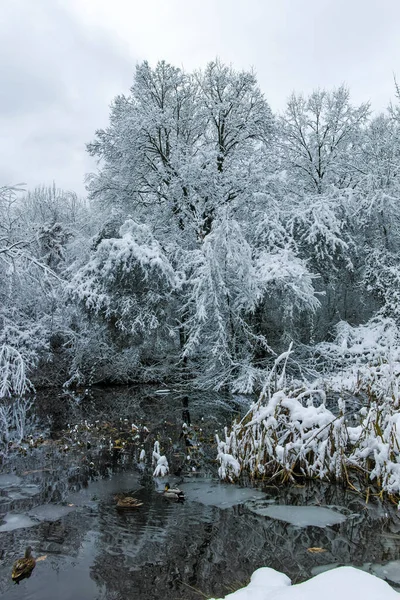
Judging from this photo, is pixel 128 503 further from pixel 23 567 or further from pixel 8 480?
pixel 8 480

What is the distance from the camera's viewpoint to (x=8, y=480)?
213 inches

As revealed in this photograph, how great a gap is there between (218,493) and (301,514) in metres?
1.01

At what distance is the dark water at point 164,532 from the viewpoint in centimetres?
309

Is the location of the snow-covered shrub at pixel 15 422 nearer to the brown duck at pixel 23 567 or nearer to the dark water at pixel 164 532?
the dark water at pixel 164 532

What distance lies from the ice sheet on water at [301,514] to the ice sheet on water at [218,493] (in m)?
0.21

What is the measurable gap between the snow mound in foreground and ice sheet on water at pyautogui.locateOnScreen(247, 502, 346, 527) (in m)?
1.26

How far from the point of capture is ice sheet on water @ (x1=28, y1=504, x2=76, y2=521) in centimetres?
423

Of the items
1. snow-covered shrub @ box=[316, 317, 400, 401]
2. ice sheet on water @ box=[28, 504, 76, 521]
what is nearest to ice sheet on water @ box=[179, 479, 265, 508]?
ice sheet on water @ box=[28, 504, 76, 521]

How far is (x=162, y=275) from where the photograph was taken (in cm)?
1244

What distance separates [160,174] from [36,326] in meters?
6.44

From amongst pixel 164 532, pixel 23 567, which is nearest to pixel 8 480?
pixel 23 567

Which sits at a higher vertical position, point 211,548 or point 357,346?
point 357,346

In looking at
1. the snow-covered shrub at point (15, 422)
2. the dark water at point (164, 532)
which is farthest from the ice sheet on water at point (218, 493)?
the snow-covered shrub at point (15, 422)

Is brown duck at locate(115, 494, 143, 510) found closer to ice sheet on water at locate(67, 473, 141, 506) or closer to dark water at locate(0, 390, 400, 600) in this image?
dark water at locate(0, 390, 400, 600)
